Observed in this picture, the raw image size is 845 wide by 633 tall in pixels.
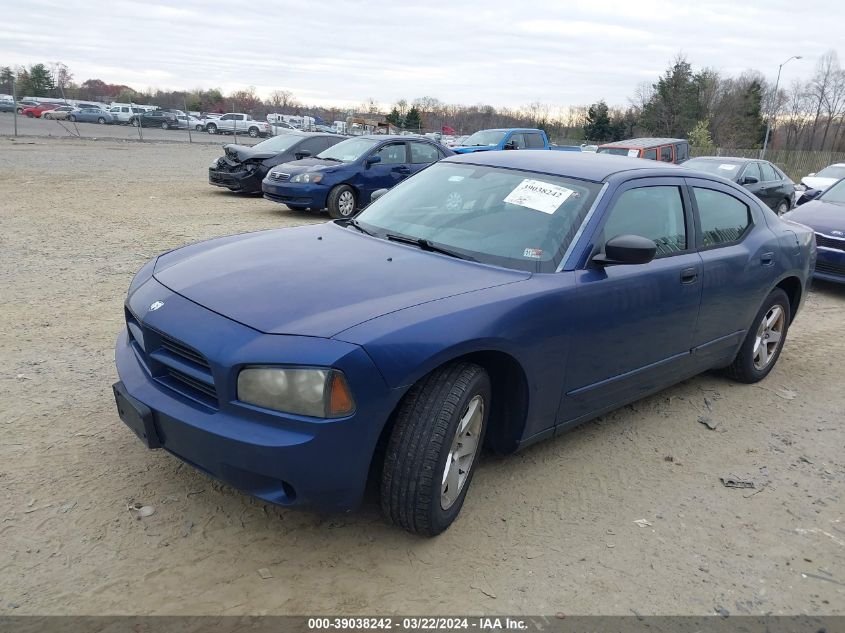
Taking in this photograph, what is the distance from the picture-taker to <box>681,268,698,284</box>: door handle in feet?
12.7

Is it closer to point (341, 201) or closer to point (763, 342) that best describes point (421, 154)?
point (341, 201)

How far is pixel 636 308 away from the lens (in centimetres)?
354

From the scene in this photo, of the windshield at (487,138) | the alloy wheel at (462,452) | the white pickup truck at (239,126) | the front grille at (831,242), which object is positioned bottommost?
the alloy wheel at (462,452)

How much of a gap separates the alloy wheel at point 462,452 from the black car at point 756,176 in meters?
10.8

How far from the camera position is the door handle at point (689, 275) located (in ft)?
12.7

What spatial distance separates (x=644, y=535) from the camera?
3031 millimetres

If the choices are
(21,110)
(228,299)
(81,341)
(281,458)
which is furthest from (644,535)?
(21,110)

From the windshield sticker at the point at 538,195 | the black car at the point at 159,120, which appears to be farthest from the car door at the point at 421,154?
the black car at the point at 159,120

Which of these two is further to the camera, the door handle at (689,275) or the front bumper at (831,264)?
the front bumper at (831,264)

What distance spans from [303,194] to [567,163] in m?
8.15

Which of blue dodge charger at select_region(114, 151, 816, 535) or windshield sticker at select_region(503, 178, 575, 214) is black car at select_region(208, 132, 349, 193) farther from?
windshield sticker at select_region(503, 178, 575, 214)

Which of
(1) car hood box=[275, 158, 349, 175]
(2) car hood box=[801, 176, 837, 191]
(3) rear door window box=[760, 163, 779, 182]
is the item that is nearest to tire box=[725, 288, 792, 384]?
(1) car hood box=[275, 158, 349, 175]

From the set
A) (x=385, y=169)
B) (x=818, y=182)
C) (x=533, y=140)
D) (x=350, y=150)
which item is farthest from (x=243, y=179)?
(x=818, y=182)

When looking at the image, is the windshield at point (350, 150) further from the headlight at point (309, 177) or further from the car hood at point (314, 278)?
the car hood at point (314, 278)
